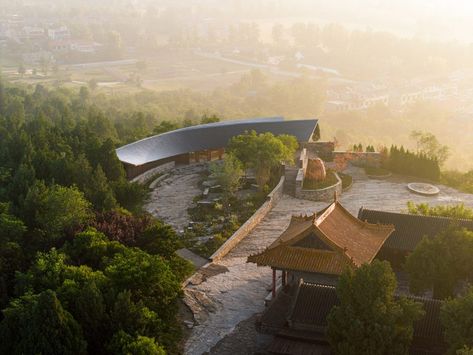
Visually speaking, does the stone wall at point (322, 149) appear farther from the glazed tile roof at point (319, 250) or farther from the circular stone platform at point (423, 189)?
the glazed tile roof at point (319, 250)

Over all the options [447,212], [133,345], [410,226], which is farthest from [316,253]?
[447,212]

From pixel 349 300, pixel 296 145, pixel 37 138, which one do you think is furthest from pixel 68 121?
pixel 349 300

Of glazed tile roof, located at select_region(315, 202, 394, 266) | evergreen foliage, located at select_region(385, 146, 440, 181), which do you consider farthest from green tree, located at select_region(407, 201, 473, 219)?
evergreen foliage, located at select_region(385, 146, 440, 181)

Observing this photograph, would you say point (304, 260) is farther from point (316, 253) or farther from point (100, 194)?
point (100, 194)

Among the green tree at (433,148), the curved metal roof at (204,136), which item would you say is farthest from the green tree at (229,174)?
the green tree at (433,148)

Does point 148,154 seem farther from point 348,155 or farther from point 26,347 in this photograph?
point 26,347

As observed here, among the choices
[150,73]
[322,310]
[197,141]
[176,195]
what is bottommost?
[150,73]

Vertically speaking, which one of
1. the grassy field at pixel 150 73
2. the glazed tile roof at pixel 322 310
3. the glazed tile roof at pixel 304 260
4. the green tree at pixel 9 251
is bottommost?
the grassy field at pixel 150 73
